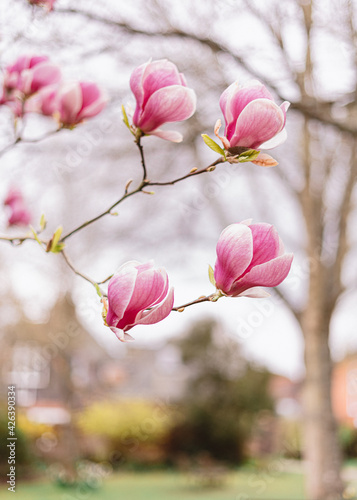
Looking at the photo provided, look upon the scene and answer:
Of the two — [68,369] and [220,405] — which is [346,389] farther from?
[68,369]

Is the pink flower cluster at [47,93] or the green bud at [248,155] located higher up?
the green bud at [248,155]

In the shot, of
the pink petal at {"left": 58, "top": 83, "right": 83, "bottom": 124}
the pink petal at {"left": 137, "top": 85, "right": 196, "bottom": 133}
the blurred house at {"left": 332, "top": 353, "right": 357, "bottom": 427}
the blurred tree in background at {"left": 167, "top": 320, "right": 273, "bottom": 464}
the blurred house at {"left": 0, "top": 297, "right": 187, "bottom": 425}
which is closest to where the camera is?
the pink petal at {"left": 137, "top": 85, "right": 196, "bottom": 133}

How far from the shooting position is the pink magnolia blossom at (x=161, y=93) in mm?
757

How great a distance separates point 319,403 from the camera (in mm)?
5305

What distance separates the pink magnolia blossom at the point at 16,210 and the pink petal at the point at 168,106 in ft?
1.82

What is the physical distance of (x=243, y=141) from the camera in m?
0.72

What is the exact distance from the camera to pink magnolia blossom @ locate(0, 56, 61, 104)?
1.03 meters

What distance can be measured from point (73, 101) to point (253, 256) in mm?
509

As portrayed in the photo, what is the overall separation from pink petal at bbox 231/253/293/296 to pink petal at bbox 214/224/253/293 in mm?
12

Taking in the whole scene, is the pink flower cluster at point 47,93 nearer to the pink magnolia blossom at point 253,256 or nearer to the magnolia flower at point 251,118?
the magnolia flower at point 251,118

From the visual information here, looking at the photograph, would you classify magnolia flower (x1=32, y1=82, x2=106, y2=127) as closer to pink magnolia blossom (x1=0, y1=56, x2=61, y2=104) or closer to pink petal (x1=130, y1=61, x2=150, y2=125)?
pink magnolia blossom (x1=0, y1=56, x2=61, y2=104)

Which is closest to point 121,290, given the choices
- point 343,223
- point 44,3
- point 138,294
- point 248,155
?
point 138,294

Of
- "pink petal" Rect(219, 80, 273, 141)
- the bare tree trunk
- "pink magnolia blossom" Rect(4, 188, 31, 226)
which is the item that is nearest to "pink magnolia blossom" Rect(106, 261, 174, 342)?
"pink petal" Rect(219, 80, 273, 141)

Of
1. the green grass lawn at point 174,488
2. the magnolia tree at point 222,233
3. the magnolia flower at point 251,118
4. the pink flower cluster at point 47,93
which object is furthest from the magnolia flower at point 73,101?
the green grass lawn at point 174,488
